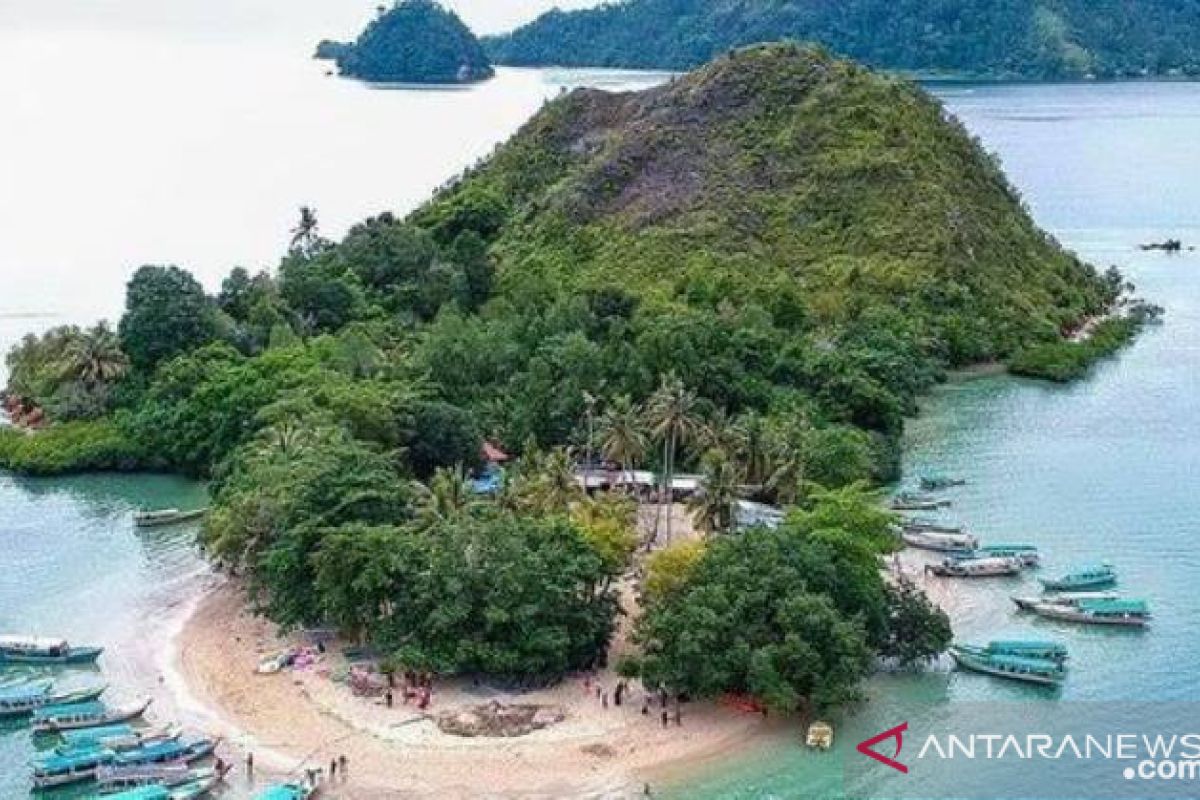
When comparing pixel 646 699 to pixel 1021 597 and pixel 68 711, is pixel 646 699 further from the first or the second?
pixel 68 711

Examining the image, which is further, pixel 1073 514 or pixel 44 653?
pixel 1073 514

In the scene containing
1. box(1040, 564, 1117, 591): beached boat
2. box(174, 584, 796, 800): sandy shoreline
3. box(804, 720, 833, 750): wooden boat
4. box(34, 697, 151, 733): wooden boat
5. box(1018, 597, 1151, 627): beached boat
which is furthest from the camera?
box(1040, 564, 1117, 591): beached boat

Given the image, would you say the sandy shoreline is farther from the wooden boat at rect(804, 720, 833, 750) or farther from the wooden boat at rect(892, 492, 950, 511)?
the wooden boat at rect(892, 492, 950, 511)

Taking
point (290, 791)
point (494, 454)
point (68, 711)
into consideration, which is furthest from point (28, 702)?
point (494, 454)

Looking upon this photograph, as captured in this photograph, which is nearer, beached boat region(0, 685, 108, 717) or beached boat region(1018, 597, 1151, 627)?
beached boat region(0, 685, 108, 717)

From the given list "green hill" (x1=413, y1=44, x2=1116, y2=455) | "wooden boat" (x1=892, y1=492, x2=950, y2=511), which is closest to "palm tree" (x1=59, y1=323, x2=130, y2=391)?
"green hill" (x1=413, y1=44, x2=1116, y2=455)
